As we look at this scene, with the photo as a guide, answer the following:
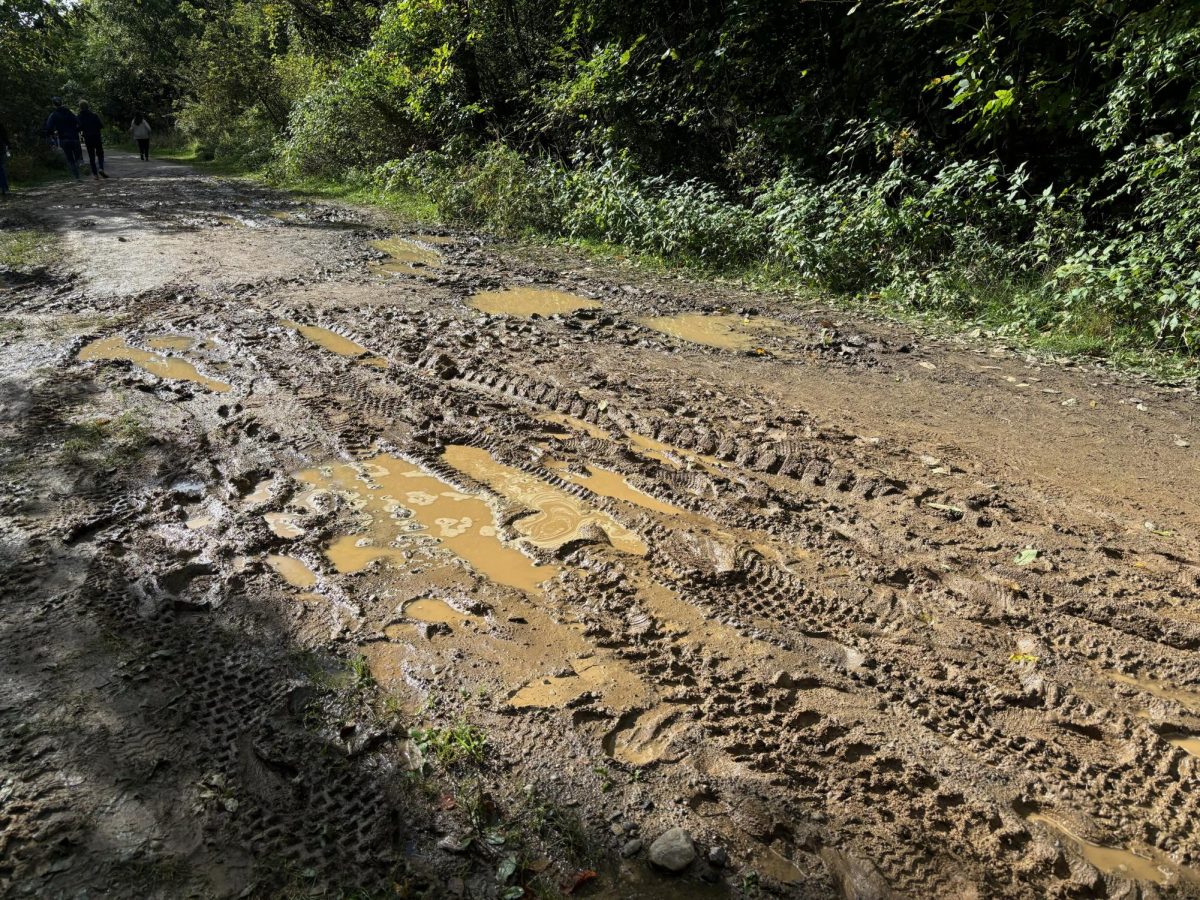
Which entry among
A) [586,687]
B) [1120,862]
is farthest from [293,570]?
[1120,862]

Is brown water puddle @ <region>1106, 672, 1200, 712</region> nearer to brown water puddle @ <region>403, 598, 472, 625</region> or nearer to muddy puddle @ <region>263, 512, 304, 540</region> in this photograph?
brown water puddle @ <region>403, 598, 472, 625</region>

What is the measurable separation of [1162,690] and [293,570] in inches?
134

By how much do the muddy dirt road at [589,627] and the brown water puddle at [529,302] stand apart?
1.61 m

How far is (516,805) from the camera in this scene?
2158 millimetres

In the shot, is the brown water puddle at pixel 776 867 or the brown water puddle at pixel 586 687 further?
the brown water puddle at pixel 586 687

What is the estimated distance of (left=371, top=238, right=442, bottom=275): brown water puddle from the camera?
9.30 meters

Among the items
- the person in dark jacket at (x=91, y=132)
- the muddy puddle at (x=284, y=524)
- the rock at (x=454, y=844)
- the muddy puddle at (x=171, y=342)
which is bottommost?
the rock at (x=454, y=844)

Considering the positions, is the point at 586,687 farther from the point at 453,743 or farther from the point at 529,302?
the point at 529,302

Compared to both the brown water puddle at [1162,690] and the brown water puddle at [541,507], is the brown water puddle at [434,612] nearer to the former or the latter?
the brown water puddle at [541,507]

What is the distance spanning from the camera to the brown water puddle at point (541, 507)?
141 inches

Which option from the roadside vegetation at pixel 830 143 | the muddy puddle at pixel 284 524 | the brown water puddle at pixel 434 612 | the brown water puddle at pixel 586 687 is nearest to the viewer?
the brown water puddle at pixel 586 687

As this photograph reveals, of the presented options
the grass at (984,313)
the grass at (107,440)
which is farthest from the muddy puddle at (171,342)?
the grass at (984,313)

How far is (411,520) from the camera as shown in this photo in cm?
371

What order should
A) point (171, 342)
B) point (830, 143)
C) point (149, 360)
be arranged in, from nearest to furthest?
point (149, 360) < point (171, 342) < point (830, 143)
